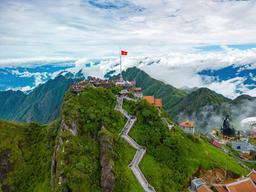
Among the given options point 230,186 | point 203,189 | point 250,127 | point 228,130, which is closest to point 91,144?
point 203,189

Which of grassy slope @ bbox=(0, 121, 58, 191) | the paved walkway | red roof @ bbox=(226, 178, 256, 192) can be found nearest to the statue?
red roof @ bbox=(226, 178, 256, 192)

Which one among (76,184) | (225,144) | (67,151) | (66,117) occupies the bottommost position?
(225,144)

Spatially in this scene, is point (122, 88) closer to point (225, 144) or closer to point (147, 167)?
point (147, 167)

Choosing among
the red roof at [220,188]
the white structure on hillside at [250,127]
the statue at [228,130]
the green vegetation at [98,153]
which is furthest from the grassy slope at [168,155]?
the white structure on hillside at [250,127]

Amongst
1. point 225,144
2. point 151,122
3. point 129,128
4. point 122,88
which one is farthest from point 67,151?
point 225,144

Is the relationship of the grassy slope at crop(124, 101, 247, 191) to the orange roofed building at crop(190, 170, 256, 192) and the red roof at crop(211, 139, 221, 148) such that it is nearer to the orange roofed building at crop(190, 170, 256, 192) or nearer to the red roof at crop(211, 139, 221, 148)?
the orange roofed building at crop(190, 170, 256, 192)

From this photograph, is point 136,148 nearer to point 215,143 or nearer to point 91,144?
point 91,144
